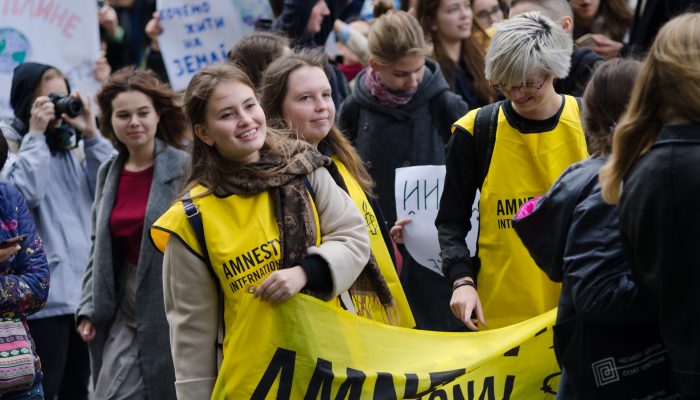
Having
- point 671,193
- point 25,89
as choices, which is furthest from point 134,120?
point 671,193

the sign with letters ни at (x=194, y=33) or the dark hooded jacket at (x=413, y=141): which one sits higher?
the sign with letters ни at (x=194, y=33)

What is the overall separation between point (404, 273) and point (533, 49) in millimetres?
2044

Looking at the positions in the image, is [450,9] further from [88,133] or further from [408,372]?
[408,372]

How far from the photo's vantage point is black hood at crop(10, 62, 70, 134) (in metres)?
7.02

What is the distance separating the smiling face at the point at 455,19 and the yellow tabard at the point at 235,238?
11.3 ft

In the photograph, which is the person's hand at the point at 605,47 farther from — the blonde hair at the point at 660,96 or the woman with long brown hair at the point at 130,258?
the blonde hair at the point at 660,96

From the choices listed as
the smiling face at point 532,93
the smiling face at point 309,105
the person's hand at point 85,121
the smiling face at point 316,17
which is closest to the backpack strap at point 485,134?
the smiling face at point 532,93

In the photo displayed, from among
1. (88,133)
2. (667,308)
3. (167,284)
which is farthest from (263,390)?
(88,133)

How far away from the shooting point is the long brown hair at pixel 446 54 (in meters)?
7.21

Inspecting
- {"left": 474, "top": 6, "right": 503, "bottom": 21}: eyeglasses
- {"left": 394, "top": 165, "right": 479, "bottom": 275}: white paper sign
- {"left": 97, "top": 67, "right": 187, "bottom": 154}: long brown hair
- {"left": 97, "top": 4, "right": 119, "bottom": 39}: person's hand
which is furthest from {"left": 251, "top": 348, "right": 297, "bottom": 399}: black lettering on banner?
{"left": 97, "top": 4, "right": 119, "bottom": 39}: person's hand

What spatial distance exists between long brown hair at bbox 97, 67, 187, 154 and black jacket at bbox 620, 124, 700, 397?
12.9 feet

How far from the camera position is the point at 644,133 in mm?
2988

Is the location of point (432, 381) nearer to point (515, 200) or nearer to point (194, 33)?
point (515, 200)

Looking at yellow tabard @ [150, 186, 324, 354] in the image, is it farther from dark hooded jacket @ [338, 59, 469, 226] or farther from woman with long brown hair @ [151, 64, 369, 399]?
dark hooded jacket @ [338, 59, 469, 226]
